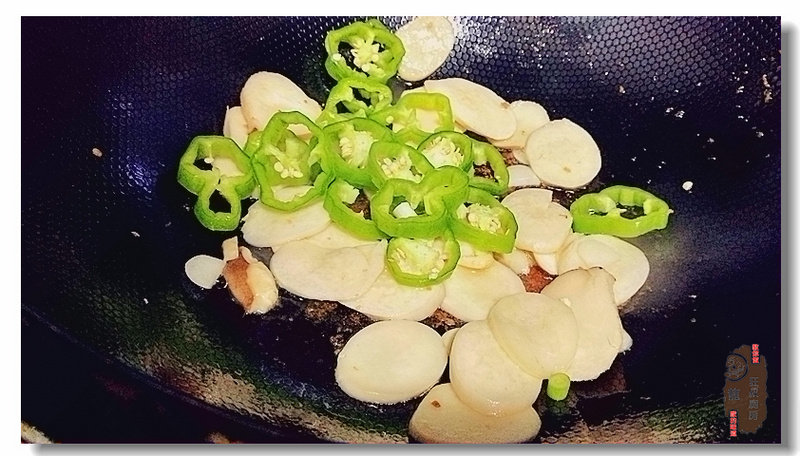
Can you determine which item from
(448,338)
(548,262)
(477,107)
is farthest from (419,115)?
(448,338)

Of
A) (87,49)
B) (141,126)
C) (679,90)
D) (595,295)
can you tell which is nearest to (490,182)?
(595,295)

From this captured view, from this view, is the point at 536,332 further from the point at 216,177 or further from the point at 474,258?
the point at 216,177

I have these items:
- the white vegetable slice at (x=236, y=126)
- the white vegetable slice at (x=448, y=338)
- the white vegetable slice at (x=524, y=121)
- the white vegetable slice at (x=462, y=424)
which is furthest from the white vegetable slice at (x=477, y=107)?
the white vegetable slice at (x=462, y=424)

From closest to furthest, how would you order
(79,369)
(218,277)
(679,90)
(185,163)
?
(79,369), (218,277), (185,163), (679,90)

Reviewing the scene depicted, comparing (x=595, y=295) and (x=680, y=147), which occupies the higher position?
(x=680, y=147)

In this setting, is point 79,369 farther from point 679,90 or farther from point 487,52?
point 679,90

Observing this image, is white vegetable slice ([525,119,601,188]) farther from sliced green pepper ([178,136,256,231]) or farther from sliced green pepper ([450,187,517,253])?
sliced green pepper ([178,136,256,231])
